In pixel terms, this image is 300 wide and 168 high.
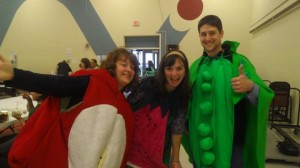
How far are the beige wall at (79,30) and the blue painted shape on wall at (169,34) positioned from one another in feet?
0.42

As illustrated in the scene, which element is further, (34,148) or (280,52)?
(280,52)

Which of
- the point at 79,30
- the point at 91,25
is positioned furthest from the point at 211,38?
the point at 79,30

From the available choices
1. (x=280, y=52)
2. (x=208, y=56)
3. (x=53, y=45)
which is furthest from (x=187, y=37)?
(x=208, y=56)

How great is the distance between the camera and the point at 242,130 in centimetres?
158

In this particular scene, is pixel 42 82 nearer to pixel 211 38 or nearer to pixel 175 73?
pixel 175 73

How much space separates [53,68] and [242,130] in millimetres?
8390

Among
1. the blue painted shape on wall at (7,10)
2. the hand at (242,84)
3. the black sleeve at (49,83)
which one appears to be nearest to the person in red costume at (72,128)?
the black sleeve at (49,83)

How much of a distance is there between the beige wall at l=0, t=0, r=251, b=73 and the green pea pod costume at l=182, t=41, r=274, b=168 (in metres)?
6.52

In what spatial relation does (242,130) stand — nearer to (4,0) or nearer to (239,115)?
(239,115)

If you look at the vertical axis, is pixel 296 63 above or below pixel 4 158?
above

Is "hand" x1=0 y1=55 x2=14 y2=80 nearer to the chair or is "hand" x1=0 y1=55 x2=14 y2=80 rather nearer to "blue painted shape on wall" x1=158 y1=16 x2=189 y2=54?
the chair

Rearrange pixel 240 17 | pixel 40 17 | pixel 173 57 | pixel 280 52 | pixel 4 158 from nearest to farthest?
pixel 173 57
pixel 4 158
pixel 280 52
pixel 240 17
pixel 40 17

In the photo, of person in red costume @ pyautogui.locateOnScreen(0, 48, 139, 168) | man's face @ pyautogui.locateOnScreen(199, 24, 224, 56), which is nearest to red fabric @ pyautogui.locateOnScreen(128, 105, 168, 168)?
person in red costume @ pyautogui.locateOnScreen(0, 48, 139, 168)

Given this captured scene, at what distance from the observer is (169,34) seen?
26.3ft
